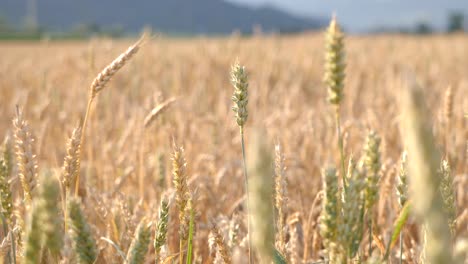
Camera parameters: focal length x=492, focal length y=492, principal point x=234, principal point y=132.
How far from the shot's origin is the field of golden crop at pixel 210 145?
137 cm

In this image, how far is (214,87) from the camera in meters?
5.28

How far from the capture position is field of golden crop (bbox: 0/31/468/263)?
54.1 inches

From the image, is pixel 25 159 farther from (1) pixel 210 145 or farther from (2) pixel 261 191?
(1) pixel 210 145

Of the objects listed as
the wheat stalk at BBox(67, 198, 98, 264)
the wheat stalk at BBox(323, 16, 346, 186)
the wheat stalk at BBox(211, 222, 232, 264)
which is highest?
the wheat stalk at BBox(323, 16, 346, 186)

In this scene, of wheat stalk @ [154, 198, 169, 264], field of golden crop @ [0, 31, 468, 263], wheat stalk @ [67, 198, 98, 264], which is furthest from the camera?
field of golden crop @ [0, 31, 468, 263]

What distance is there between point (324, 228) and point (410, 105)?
36cm

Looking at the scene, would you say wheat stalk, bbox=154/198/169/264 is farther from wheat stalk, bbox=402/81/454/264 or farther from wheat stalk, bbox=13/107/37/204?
wheat stalk, bbox=402/81/454/264

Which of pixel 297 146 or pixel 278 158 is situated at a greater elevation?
pixel 297 146

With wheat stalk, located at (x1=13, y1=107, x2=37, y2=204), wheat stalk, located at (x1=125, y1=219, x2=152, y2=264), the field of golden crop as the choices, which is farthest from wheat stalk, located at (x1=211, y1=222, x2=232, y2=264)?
wheat stalk, located at (x1=13, y1=107, x2=37, y2=204)

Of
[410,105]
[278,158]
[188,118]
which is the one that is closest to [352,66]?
[188,118]

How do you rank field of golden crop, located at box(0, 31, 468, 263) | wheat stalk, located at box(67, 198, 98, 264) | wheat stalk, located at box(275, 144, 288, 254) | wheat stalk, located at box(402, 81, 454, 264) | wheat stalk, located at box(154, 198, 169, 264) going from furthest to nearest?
field of golden crop, located at box(0, 31, 468, 263) < wheat stalk, located at box(275, 144, 288, 254) < wheat stalk, located at box(154, 198, 169, 264) < wheat stalk, located at box(67, 198, 98, 264) < wheat stalk, located at box(402, 81, 454, 264)

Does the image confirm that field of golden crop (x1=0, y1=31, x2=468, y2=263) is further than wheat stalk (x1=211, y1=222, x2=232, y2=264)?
Yes

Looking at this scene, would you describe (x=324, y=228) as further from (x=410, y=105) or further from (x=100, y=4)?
(x=100, y=4)

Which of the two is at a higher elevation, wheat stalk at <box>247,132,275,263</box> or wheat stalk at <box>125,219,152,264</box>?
wheat stalk at <box>247,132,275,263</box>
